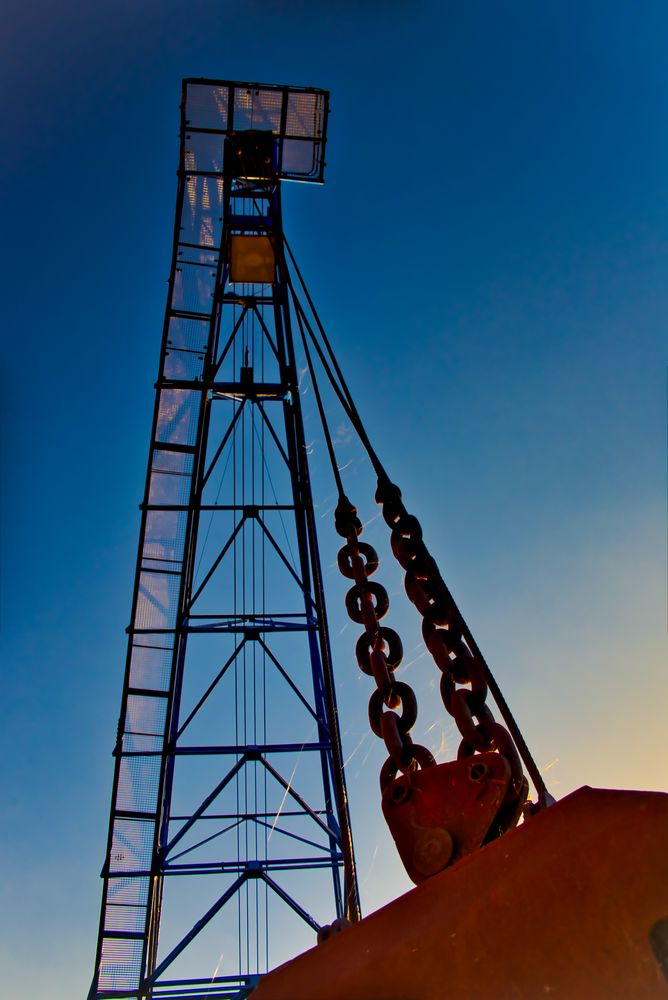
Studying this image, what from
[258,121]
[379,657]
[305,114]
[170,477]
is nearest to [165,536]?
[170,477]

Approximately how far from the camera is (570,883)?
1.14 m

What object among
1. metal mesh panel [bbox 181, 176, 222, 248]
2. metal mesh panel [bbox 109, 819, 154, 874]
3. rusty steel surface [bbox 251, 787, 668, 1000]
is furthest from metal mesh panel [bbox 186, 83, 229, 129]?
rusty steel surface [bbox 251, 787, 668, 1000]

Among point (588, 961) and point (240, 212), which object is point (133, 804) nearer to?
point (240, 212)

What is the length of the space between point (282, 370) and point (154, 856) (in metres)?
7.00

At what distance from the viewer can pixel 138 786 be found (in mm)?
10500

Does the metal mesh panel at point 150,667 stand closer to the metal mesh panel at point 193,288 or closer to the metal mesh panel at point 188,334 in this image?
the metal mesh panel at point 188,334

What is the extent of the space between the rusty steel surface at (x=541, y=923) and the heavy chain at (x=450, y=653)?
0.57m

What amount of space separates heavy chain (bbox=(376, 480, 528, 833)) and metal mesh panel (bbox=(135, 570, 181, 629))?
822cm

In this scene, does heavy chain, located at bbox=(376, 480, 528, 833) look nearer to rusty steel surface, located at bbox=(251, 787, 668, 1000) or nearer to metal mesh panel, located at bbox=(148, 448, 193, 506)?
rusty steel surface, located at bbox=(251, 787, 668, 1000)

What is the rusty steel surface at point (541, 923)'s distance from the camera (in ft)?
3.46

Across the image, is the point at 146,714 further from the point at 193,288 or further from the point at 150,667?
the point at 193,288

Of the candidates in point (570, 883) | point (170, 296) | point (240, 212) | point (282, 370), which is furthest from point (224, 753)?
point (570, 883)

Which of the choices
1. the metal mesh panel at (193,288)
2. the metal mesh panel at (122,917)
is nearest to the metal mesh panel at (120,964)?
the metal mesh panel at (122,917)

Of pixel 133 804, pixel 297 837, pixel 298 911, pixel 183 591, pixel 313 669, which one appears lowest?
pixel 298 911
